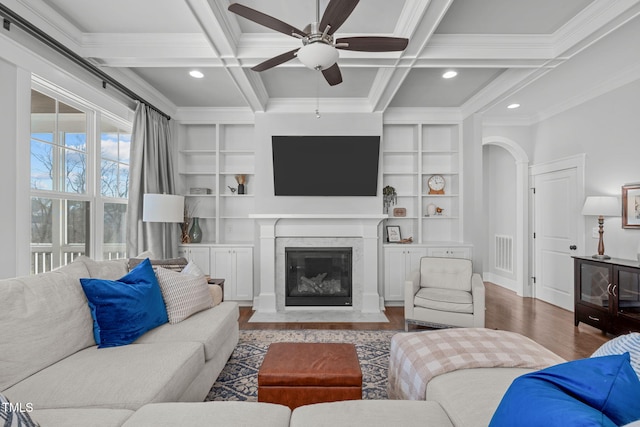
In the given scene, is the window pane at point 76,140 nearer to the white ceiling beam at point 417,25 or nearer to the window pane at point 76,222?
the window pane at point 76,222

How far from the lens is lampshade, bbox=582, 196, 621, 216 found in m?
3.42

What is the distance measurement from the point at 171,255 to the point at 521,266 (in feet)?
16.7

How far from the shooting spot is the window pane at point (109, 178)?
3191 mm

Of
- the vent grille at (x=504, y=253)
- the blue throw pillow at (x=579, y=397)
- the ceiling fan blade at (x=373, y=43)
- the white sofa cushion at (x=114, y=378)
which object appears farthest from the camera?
the vent grille at (x=504, y=253)

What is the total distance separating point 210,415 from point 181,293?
4.41 ft

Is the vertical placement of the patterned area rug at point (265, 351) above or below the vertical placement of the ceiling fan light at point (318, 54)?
below

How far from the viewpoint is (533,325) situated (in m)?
3.67

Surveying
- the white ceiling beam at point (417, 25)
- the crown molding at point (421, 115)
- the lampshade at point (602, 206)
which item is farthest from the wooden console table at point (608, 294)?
the white ceiling beam at point (417, 25)

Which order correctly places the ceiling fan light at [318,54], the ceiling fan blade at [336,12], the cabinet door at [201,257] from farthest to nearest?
the cabinet door at [201,257] < the ceiling fan light at [318,54] < the ceiling fan blade at [336,12]

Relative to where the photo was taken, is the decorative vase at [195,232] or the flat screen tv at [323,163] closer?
the flat screen tv at [323,163]

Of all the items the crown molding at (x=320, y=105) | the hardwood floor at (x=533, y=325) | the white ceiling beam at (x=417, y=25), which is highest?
the crown molding at (x=320, y=105)

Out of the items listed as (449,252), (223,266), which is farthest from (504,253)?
(223,266)

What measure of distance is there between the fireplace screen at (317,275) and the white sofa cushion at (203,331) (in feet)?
5.35

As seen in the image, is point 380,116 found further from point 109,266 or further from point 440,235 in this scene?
point 109,266
